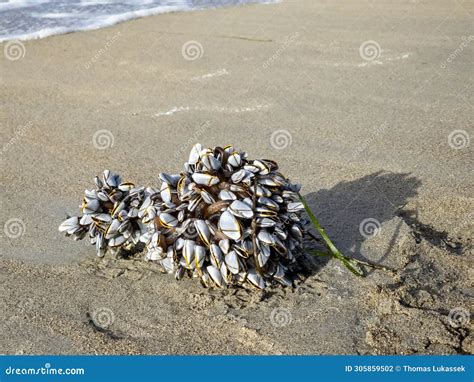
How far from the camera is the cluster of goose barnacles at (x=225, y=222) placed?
2.51 meters

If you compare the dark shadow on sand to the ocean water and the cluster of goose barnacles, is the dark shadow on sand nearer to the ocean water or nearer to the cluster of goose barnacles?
the cluster of goose barnacles

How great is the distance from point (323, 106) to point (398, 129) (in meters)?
0.64

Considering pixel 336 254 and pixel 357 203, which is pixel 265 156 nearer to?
pixel 357 203

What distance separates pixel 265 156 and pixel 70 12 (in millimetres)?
4909

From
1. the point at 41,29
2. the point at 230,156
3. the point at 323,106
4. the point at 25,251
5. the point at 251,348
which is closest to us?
the point at 251,348

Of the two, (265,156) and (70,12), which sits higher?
(265,156)

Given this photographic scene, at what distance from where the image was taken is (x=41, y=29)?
23.1ft

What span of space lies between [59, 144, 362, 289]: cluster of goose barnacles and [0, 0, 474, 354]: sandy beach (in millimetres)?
149

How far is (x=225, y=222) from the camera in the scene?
2.49 m

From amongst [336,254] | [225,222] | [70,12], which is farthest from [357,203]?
[70,12]

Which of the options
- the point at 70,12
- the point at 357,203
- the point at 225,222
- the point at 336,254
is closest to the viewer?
the point at 225,222

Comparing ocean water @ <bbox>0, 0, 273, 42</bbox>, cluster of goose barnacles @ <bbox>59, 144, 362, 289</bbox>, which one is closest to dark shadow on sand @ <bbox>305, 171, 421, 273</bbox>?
cluster of goose barnacles @ <bbox>59, 144, 362, 289</bbox>

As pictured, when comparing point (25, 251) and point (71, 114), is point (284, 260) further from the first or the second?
point (71, 114)

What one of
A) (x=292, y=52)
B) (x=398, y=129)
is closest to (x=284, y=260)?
(x=398, y=129)
